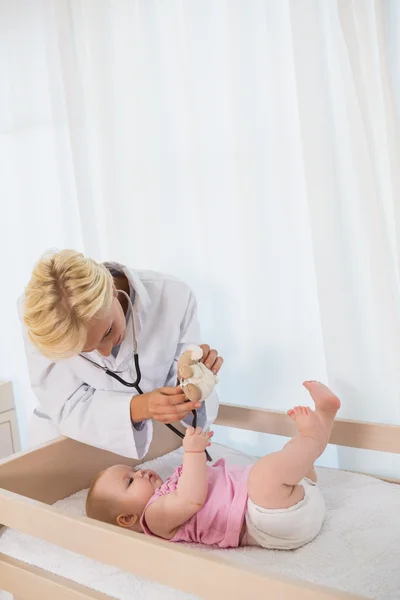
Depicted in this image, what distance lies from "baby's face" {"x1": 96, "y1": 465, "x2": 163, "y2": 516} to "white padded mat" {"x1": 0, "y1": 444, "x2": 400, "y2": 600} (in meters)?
0.16

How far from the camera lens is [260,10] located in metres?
1.85

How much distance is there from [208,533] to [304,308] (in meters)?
0.73

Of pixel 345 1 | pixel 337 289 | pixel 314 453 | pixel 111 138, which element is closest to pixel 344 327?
pixel 337 289

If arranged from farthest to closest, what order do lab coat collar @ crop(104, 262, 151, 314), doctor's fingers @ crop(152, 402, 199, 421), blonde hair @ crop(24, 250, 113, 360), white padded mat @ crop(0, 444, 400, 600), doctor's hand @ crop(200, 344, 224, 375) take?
lab coat collar @ crop(104, 262, 151, 314)
doctor's hand @ crop(200, 344, 224, 375)
doctor's fingers @ crop(152, 402, 199, 421)
blonde hair @ crop(24, 250, 113, 360)
white padded mat @ crop(0, 444, 400, 600)

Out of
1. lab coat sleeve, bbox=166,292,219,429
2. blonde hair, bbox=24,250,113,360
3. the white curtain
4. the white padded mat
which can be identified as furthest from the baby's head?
the white curtain

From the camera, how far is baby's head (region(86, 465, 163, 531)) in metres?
1.50

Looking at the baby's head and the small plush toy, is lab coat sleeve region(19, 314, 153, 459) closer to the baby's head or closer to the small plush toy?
the baby's head

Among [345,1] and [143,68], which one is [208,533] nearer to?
[345,1]

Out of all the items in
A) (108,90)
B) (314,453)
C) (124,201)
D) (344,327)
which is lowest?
(314,453)

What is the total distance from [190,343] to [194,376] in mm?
329

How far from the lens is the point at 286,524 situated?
1.35 metres

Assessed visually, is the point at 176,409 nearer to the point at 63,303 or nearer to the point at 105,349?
the point at 105,349

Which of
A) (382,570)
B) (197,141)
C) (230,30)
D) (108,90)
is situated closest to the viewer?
(382,570)

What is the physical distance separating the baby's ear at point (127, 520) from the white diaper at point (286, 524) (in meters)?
0.27
